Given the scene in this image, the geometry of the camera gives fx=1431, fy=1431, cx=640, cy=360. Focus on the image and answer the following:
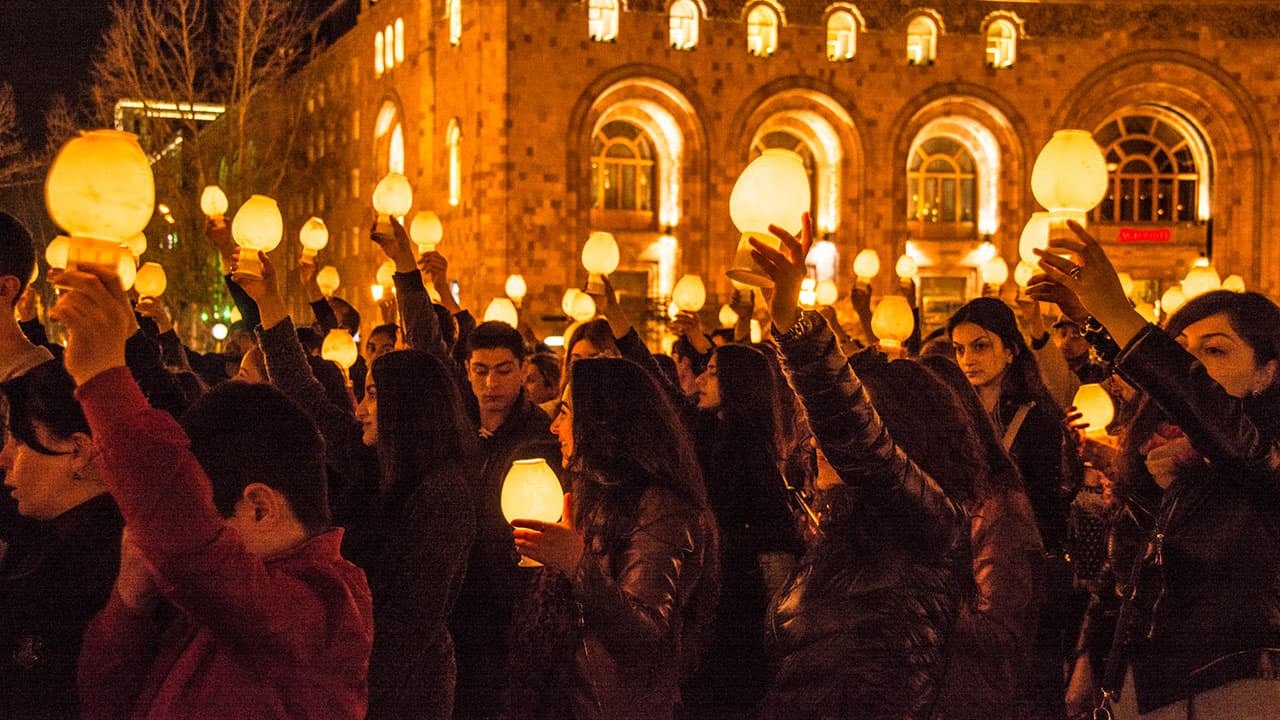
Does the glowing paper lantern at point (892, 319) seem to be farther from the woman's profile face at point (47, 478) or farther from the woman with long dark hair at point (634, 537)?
the woman's profile face at point (47, 478)

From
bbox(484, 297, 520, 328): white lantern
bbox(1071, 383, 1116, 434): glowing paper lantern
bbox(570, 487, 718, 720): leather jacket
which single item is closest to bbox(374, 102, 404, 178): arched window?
bbox(484, 297, 520, 328): white lantern

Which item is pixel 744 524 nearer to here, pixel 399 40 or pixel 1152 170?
pixel 1152 170

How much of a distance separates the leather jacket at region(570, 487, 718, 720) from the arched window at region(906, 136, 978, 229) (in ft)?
98.2

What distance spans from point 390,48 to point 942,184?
14.3 metres

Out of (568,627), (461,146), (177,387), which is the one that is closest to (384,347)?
(177,387)

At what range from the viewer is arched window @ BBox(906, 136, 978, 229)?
1304 inches

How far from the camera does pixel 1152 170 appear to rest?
3381 cm

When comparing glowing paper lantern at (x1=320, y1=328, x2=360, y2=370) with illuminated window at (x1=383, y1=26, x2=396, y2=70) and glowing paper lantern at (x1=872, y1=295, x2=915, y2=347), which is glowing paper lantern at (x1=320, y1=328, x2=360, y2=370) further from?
illuminated window at (x1=383, y1=26, x2=396, y2=70)

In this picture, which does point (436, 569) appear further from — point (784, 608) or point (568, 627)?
point (784, 608)

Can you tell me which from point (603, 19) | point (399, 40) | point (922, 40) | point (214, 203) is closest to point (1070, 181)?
point (214, 203)

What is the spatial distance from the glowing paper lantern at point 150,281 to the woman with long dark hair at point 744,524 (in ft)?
13.1

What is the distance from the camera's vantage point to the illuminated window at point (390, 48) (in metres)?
36.2

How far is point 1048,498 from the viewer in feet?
19.7

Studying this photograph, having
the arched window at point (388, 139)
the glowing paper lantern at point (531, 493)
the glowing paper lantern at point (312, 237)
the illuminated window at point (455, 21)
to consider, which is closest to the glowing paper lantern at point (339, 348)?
the glowing paper lantern at point (312, 237)
